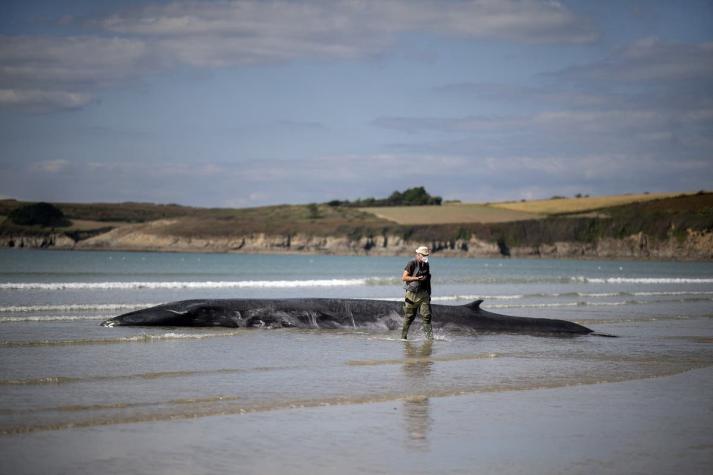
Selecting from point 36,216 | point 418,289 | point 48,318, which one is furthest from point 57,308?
point 36,216

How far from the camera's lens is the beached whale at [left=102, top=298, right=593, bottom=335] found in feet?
59.5

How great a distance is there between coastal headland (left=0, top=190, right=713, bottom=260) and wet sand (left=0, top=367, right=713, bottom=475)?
10299 cm

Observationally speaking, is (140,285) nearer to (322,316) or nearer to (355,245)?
(322,316)

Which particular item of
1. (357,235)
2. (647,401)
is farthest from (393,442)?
(357,235)

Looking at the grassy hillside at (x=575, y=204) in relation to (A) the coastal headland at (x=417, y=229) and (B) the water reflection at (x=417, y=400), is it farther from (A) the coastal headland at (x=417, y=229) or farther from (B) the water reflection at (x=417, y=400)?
(B) the water reflection at (x=417, y=400)

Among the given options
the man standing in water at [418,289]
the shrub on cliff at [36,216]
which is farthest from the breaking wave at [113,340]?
the shrub on cliff at [36,216]

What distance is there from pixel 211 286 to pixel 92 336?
70.4 feet

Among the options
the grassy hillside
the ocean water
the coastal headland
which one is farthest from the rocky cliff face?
the ocean water

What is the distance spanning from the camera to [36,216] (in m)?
122

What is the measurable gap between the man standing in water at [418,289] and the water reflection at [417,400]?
2.46 ft

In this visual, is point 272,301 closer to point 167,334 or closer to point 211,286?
point 167,334

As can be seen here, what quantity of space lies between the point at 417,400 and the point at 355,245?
384 feet

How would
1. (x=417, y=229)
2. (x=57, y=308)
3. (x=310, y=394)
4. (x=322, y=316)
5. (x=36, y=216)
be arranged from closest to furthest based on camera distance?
(x=310, y=394)
(x=322, y=316)
(x=57, y=308)
(x=36, y=216)
(x=417, y=229)

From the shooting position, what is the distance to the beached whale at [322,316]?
18.1m
